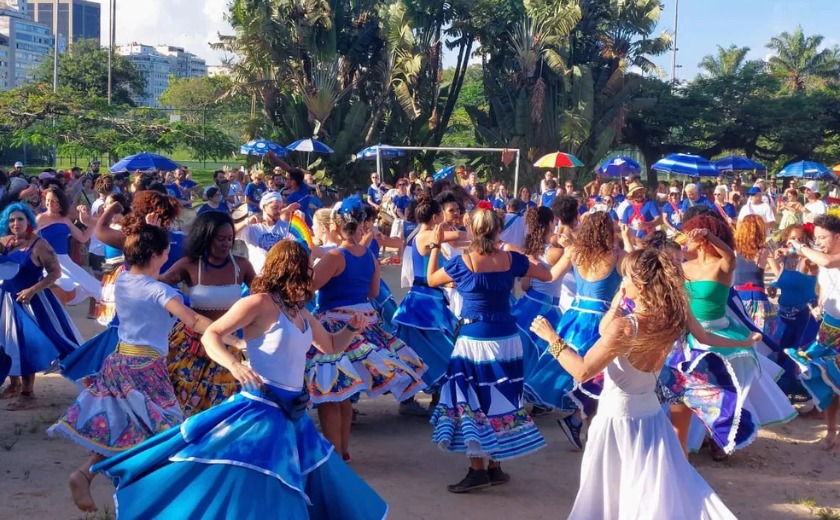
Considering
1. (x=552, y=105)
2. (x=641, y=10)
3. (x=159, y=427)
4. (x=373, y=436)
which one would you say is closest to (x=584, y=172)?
(x=552, y=105)

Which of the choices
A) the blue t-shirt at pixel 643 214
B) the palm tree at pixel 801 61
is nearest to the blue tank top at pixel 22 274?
the blue t-shirt at pixel 643 214

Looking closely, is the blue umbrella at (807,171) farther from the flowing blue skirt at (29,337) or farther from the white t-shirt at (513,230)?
the flowing blue skirt at (29,337)

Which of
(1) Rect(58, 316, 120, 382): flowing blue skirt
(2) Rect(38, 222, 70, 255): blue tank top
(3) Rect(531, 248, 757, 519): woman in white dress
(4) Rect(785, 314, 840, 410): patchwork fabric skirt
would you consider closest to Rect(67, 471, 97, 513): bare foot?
(1) Rect(58, 316, 120, 382): flowing blue skirt

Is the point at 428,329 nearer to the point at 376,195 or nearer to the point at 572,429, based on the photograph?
the point at 572,429

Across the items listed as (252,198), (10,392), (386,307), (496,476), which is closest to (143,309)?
(496,476)

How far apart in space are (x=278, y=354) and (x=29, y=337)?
4089 mm

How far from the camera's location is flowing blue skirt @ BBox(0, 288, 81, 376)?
7363 millimetres

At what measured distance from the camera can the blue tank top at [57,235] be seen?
29.7 ft

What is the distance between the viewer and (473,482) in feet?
19.5

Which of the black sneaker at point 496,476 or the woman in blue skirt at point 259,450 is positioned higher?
the woman in blue skirt at point 259,450

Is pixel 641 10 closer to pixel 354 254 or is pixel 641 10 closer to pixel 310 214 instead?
pixel 310 214

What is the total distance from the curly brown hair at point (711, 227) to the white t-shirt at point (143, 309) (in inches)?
129

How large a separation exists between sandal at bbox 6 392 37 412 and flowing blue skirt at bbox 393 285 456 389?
123 inches

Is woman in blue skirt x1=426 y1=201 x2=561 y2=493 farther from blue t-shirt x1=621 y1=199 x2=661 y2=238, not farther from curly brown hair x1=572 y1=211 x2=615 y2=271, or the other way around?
blue t-shirt x1=621 y1=199 x2=661 y2=238
